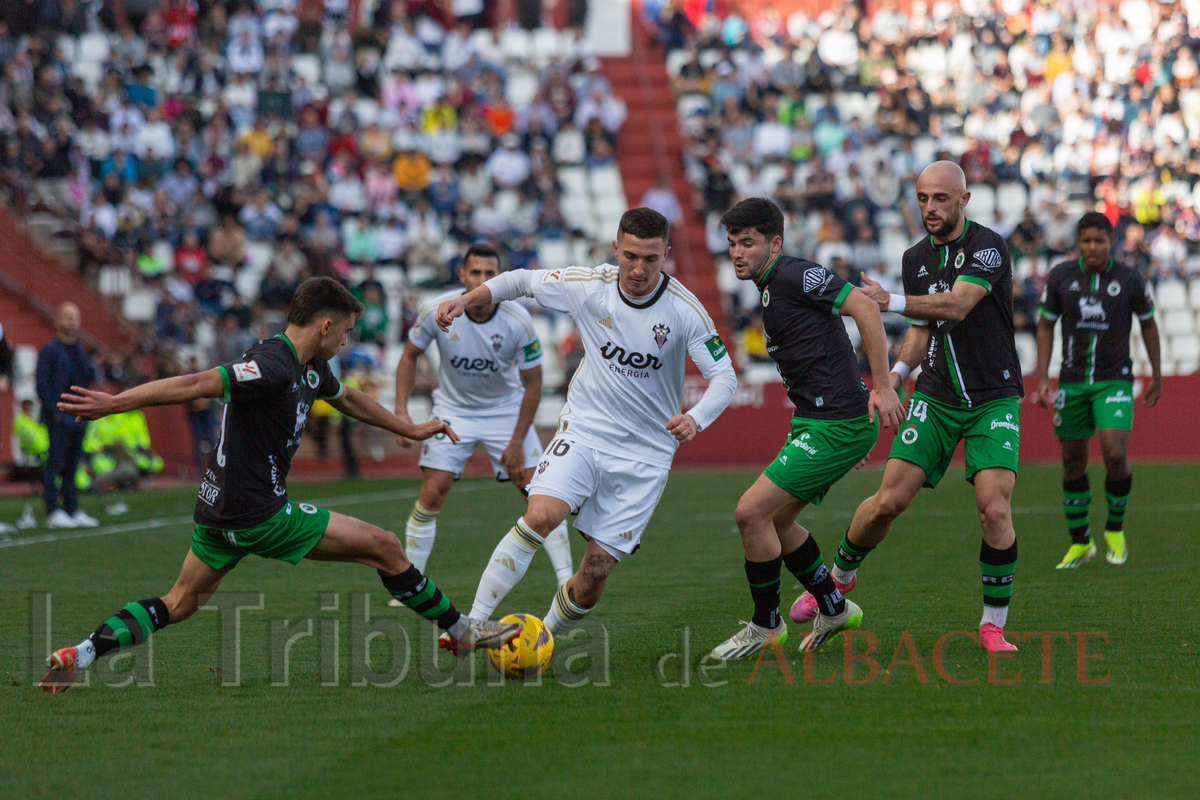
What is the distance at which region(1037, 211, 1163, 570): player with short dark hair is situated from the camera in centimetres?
928

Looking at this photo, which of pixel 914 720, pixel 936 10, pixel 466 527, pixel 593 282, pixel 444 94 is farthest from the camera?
pixel 936 10

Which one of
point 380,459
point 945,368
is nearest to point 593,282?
point 945,368

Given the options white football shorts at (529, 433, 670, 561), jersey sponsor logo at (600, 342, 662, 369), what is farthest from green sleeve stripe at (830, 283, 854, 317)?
white football shorts at (529, 433, 670, 561)

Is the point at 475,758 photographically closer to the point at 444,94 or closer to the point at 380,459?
the point at 380,459

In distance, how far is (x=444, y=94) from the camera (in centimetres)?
2494

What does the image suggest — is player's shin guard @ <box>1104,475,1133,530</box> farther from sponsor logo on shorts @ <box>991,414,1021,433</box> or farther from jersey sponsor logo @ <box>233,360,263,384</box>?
jersey sponsor logo @ <box>233,360,263,384</box>

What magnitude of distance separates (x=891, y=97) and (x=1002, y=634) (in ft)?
66.4

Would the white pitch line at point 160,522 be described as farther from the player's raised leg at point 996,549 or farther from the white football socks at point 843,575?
the player's raised leg at point 996,549

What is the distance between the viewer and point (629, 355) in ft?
20.7

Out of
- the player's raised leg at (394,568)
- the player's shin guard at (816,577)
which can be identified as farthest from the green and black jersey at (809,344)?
the player's raised leg at (394,568)

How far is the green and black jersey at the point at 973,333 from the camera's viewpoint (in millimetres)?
6543

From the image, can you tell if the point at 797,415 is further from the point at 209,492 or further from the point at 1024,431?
the point at 1024,431

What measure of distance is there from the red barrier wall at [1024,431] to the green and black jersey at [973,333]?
12894 millimetres

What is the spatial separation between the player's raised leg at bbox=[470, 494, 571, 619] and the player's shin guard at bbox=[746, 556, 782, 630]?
94 centimetres
